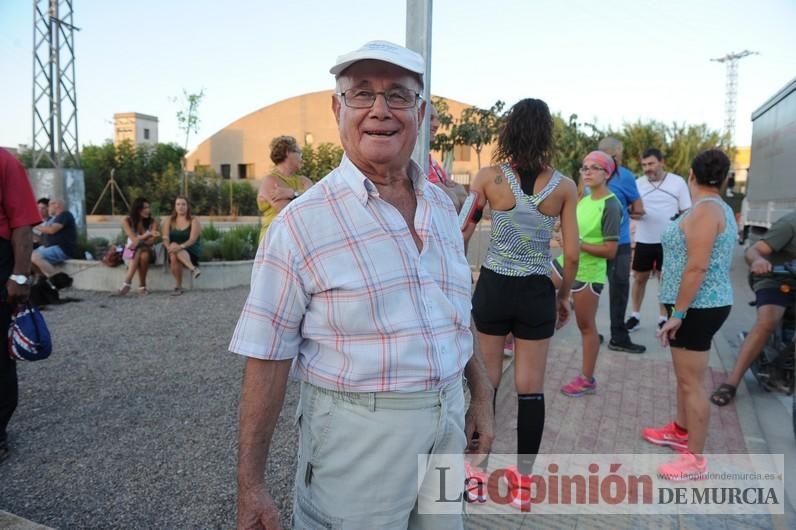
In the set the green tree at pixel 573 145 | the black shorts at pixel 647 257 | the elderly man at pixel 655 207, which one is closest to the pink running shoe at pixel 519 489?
the elderly man at pixel 655 207

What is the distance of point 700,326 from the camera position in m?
3.32

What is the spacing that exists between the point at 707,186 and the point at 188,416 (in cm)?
396

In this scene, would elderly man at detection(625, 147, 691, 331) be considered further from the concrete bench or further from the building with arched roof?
the building with arched roof

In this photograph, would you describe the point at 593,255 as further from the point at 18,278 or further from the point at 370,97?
the point at 18,278

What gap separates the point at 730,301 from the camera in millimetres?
3352

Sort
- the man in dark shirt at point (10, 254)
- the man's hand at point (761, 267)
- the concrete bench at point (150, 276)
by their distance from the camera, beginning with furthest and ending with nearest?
the concrete bench at point (150, 276) < the man's hand at point (761, 267) < the man in dark shirt at point (10, 254)

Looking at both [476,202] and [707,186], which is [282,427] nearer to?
[476,202]

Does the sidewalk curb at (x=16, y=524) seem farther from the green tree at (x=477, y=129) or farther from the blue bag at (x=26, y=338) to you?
the green tree at (x=477, y=129)

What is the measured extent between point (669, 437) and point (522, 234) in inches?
78.3

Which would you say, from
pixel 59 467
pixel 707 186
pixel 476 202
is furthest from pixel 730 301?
pixel 59 467

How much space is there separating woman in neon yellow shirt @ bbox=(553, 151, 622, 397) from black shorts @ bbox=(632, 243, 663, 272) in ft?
7.24

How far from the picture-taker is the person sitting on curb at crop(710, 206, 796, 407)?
4.40m

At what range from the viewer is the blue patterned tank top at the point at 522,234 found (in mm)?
3012

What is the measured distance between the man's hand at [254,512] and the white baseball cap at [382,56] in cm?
123
